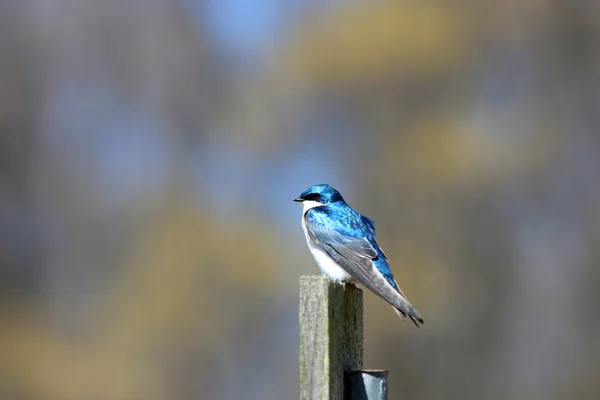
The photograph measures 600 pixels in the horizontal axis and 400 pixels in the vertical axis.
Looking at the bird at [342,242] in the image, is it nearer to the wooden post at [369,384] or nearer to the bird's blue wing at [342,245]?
the bird's blue wing at [342,245]

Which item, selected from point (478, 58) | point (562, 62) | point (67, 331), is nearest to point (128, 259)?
point (67, 331)

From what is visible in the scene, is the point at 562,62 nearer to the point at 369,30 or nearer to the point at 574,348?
the point at 369,30

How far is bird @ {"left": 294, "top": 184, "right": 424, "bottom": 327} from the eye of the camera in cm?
330

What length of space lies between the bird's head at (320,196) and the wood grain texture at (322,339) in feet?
5.56

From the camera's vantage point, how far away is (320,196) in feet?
12.6

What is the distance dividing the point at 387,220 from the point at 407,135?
90 centimetres

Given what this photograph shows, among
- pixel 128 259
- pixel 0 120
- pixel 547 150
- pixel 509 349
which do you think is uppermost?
pixel 0 120

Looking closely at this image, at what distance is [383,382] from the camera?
210cm

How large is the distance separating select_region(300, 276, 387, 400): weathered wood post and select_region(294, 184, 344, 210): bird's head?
168 cm

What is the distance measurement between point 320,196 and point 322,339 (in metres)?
1.81

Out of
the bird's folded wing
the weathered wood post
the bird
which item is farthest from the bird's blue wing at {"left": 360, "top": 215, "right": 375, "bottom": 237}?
the weathered wood post

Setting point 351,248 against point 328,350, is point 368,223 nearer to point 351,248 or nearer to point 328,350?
point 351,248

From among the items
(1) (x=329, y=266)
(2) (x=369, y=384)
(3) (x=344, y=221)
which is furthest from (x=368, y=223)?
(2) (x=369, y=384)

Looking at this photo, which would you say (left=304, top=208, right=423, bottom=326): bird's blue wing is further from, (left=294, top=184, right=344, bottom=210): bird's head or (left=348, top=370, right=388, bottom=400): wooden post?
(left=348, top=370, right=388, bottom=400): wooden post
